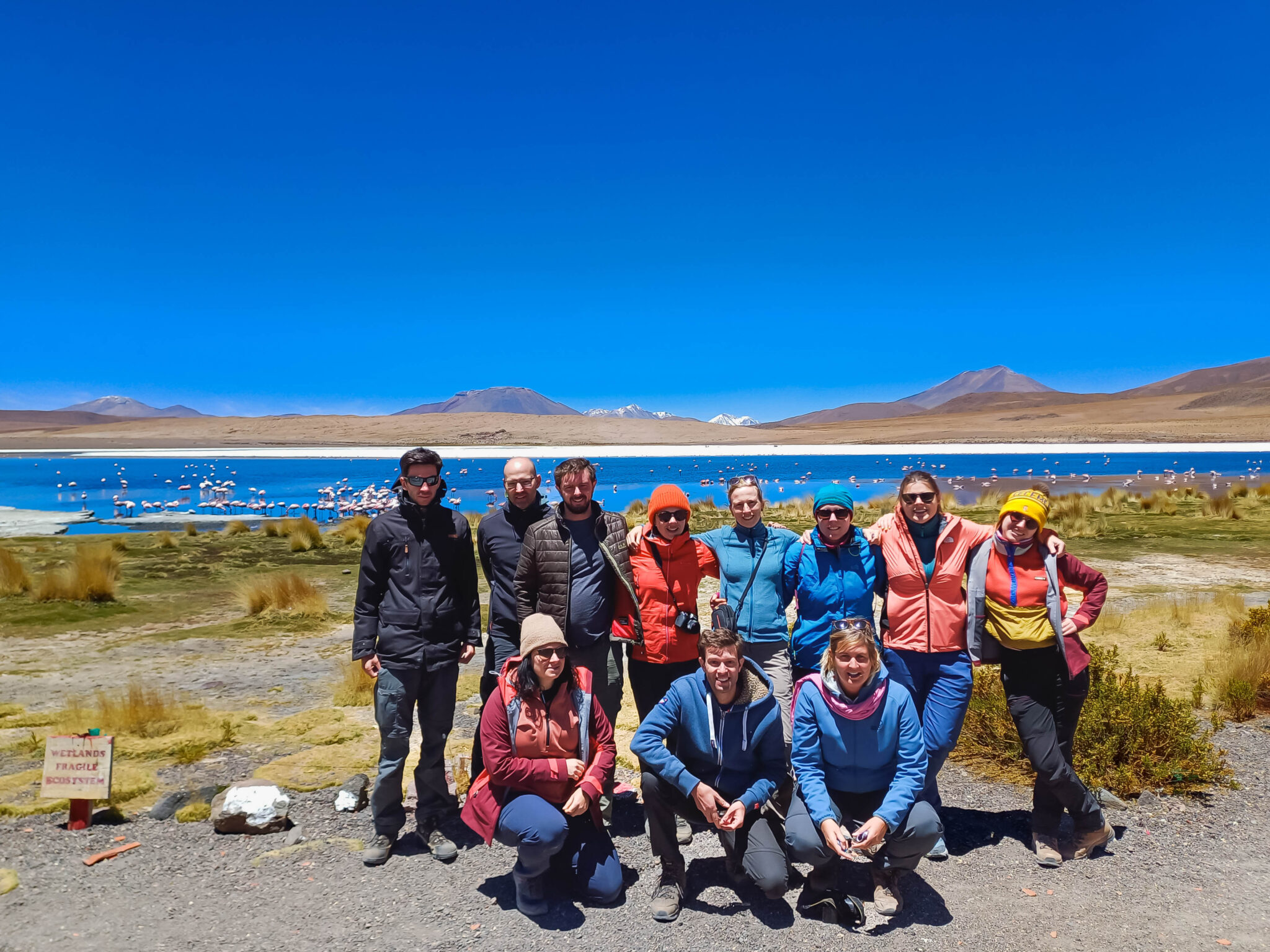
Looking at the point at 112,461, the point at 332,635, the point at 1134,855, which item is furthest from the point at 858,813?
the point at 112,461

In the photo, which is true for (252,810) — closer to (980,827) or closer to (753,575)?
(753,575)

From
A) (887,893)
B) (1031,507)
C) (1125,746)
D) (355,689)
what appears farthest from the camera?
(355,689)

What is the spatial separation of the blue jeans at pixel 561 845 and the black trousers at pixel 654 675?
68cm

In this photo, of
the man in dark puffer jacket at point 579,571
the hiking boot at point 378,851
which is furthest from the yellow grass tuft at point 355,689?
the man in dark puffer jacket at point 579,571

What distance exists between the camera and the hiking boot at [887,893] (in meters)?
3.02

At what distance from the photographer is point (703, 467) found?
59.8 m

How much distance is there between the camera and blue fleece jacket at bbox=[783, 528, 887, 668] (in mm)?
3602

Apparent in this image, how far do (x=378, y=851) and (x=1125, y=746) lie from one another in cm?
395

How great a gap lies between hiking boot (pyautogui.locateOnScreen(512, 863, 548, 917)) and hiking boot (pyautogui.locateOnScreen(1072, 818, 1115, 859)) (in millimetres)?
2364

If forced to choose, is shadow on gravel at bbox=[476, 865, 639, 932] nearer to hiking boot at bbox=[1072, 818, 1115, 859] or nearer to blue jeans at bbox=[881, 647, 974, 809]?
blue jeans at bbox=[881, 647, 974, 809]

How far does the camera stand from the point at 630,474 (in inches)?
2018

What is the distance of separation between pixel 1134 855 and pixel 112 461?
290 ft

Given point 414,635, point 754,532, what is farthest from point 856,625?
point 414,635

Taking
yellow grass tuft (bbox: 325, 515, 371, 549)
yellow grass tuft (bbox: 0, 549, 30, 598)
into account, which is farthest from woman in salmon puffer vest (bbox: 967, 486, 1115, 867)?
yellow grass tuft (bbox: 325, 515, 371, 549)
